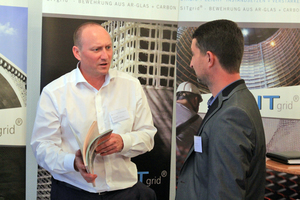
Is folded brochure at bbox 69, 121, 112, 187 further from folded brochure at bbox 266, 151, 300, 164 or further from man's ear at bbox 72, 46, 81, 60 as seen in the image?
folded brochure at bbox 266, 151, 300, 164

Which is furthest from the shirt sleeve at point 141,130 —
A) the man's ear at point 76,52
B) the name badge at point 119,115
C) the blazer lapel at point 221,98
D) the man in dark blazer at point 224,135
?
the blazer lapel at point 221,98

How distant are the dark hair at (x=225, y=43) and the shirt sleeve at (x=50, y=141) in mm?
1306

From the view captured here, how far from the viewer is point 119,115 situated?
248cm

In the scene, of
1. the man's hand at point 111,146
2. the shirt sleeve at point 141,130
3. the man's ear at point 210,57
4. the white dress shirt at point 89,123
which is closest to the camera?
the man's ear at point 210,57

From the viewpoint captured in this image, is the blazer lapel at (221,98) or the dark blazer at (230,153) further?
the blazer lapel at (221,98)

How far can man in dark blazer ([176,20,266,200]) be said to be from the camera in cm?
136

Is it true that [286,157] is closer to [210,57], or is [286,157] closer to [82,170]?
[210,57]

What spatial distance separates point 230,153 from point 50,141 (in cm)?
150

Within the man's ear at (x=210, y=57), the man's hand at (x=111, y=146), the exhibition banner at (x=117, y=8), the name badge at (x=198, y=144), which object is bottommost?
the man's hand at (x=111, y=146)

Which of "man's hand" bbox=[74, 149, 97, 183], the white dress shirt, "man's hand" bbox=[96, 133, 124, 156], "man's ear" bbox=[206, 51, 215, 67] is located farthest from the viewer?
the white dress shirt

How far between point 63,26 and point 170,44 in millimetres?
1102

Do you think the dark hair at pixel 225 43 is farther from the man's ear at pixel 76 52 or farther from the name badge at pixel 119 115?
the man's ear at pixel 76 52

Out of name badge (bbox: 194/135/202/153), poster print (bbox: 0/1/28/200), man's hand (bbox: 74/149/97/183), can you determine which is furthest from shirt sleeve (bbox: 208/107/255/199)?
poster print (bbox: 0/1/28/200)

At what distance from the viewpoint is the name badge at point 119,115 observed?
8.10 feet
